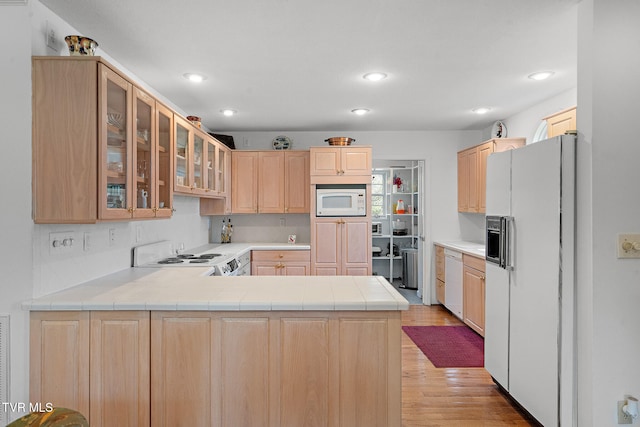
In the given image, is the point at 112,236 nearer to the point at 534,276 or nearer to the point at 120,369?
the point at 120,369

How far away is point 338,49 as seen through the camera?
2535 mm

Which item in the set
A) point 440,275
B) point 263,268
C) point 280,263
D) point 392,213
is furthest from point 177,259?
point 392,213

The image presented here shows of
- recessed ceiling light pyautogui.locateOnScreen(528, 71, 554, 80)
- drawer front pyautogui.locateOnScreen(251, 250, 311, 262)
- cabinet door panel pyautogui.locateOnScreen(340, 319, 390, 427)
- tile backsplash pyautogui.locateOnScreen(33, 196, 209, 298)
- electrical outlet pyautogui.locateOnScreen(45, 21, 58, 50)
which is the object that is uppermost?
recessed ceiling light pyautogui.locateOnScreen(528, 71, 554, 80)

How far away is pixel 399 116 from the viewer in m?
4.44

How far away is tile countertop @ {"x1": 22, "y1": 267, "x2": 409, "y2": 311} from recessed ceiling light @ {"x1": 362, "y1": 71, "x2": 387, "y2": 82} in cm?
164

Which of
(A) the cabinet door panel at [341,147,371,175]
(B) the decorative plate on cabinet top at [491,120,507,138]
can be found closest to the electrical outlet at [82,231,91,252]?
(A) the cabinet door panel at [341,147,371,175]

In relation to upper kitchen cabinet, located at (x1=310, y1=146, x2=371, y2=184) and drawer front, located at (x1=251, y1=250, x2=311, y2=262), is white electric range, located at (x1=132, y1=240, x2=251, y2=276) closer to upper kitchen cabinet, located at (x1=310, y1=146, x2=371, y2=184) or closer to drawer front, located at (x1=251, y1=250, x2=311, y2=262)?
drawer front, located at (x1=251, y1=250, x2=311, y2=262)

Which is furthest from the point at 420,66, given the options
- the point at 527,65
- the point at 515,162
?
the point at 515,162

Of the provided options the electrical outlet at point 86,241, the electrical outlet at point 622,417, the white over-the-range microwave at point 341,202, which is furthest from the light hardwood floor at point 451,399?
the electrical outlet at point 86,241

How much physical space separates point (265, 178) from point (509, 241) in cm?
319

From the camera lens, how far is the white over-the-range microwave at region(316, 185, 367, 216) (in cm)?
475

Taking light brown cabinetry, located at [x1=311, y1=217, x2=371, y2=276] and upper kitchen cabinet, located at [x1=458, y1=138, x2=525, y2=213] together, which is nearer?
upper kitchen cabinet, located at [x1=458, y1=138, x2=525, y2=213]

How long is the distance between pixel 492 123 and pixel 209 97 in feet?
11.5

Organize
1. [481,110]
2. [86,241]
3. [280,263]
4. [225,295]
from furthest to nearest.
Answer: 1. [280,263]
2. [481,110]
3. [86,241]
4. [225,295]
